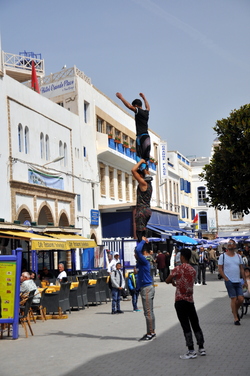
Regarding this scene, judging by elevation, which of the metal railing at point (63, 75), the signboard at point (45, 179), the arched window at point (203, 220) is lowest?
the signboard at point (45, 179)

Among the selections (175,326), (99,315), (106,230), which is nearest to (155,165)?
(106,230)

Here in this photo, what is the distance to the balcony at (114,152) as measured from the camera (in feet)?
130

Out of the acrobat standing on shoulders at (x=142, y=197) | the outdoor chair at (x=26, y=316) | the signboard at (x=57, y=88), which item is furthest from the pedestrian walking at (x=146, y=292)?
the signboard at (x=57, y=88)

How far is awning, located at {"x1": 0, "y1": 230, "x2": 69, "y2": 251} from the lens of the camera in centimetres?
1906

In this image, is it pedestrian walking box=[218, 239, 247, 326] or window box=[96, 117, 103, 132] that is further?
window box=[96, 117, 103, 132]

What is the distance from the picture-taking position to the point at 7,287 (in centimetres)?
1333

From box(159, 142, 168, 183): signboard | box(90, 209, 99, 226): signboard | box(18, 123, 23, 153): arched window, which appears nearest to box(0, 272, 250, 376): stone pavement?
box(18, 123, 23, 153): arched window

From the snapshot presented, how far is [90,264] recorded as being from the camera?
106ft

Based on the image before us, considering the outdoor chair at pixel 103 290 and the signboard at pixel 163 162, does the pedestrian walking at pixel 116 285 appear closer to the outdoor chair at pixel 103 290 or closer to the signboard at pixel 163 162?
the outdoor chair at pixel 103 290

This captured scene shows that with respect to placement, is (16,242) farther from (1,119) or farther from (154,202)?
(154,202)

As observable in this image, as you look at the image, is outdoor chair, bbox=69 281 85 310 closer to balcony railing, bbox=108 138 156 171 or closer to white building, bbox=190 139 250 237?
balcony railing, bbox=108 138 156 171

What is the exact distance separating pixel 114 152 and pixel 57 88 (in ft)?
18.1

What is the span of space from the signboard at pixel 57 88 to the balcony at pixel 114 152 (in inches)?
140

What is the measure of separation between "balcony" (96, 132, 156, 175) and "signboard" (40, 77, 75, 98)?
11.6ft
